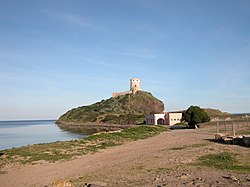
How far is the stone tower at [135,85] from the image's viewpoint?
5482 inches

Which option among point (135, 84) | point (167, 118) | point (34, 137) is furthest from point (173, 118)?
point (135, 84)

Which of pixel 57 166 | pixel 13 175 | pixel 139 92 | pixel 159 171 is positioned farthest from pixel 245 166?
pixel 139 92

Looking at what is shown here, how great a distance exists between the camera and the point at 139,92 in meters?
139

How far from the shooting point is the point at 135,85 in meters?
140

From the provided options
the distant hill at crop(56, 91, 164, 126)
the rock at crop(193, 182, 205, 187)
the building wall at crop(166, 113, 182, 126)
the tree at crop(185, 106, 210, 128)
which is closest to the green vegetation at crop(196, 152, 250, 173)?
the rock at crop(193, 182, 205, 187)

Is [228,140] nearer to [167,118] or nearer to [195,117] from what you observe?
[195,117]

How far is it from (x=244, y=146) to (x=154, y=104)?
111m

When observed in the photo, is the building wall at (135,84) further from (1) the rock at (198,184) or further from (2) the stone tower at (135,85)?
(1) the rock at (198,184)

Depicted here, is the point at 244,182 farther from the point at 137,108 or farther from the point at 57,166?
the point at 137,108

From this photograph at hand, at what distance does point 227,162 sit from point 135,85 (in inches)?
4983

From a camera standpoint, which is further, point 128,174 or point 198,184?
point 128,174

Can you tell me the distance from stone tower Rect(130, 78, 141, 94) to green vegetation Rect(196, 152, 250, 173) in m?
124

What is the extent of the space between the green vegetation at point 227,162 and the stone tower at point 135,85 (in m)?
124

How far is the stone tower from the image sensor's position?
5482 inches
